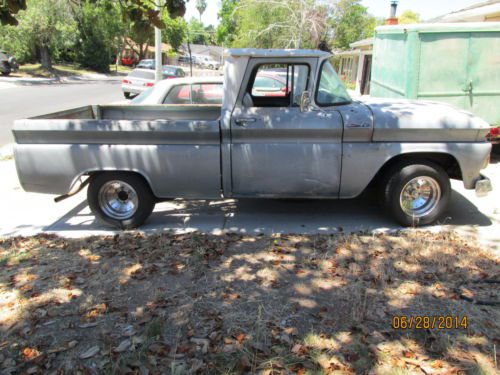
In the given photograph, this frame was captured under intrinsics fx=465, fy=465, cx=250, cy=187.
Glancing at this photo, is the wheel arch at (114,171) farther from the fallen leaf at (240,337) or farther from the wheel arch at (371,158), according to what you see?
the fallen leaf at (240,337)

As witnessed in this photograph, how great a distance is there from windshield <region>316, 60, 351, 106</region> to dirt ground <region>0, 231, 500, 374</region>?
5.11ft

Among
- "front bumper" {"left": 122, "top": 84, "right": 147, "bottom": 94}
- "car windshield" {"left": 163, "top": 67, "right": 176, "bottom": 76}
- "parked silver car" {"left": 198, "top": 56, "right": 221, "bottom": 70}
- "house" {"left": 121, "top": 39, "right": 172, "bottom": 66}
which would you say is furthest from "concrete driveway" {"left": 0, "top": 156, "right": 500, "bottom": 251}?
"parked silver car" {"left": 198, "top": 56, "right": 221, "bottom": 70}

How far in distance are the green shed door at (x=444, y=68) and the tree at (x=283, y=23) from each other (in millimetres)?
18543

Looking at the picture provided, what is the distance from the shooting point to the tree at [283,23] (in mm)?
27453

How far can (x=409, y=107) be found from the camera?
5.46m

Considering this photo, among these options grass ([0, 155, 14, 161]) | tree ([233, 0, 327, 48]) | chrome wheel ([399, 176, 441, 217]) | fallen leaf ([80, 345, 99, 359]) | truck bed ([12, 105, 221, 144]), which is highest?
tree ([233, 0, 327, 48])

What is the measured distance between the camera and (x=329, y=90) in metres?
5.39

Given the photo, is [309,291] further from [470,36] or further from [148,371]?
[470,36]

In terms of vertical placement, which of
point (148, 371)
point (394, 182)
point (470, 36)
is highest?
point (470, 36)

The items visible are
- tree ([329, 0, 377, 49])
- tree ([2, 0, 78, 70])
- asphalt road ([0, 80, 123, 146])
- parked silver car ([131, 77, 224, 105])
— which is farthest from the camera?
tree ([329, 0, 377, 49])

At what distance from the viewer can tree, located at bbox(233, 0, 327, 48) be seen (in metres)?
27.5

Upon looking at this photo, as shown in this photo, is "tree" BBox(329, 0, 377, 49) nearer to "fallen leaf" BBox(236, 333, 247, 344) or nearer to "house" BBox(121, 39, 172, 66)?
"house" BBox(121, 39, 172, 66)

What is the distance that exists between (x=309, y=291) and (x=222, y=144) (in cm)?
200

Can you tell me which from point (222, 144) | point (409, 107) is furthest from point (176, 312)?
point (409, 107)
